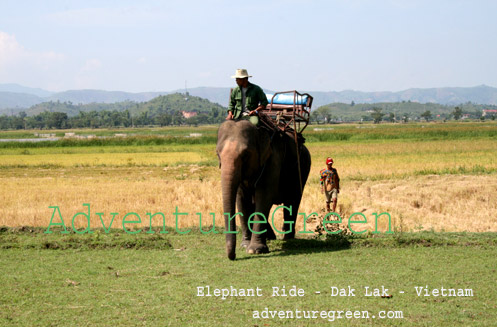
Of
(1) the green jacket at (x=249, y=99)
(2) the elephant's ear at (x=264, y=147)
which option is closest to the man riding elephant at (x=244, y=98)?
(1) the green jacket at (x=249, y=99)

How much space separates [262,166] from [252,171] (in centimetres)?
34

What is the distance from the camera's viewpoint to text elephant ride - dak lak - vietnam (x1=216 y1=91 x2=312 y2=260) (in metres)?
9.96

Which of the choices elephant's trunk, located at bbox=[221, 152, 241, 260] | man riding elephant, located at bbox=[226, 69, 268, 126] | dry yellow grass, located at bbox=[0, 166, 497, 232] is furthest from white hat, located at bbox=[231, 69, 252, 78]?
dry yellow grass, located at bbox=[0, 166, 497, 232]

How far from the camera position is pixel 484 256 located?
1030 centimetres

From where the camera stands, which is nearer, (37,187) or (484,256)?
(484,256)

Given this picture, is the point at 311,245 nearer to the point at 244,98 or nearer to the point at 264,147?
the point at 264,147

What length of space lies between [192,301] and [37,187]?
61.3ft

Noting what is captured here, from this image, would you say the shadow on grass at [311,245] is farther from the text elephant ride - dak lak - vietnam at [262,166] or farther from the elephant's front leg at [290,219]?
the elephant's front leg at [290,219]

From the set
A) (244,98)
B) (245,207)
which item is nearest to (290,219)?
(245,207)

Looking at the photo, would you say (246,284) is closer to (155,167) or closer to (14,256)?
(14,256)

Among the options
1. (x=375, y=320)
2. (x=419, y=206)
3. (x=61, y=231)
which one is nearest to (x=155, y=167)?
(x=419, y=206)

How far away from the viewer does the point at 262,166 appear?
10789 millimetres

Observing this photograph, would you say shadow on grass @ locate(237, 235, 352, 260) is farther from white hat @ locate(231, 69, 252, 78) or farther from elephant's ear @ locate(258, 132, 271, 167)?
white hat @ locate(231, 69, 252, 78)

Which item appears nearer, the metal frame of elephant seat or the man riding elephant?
the man riding elephant
